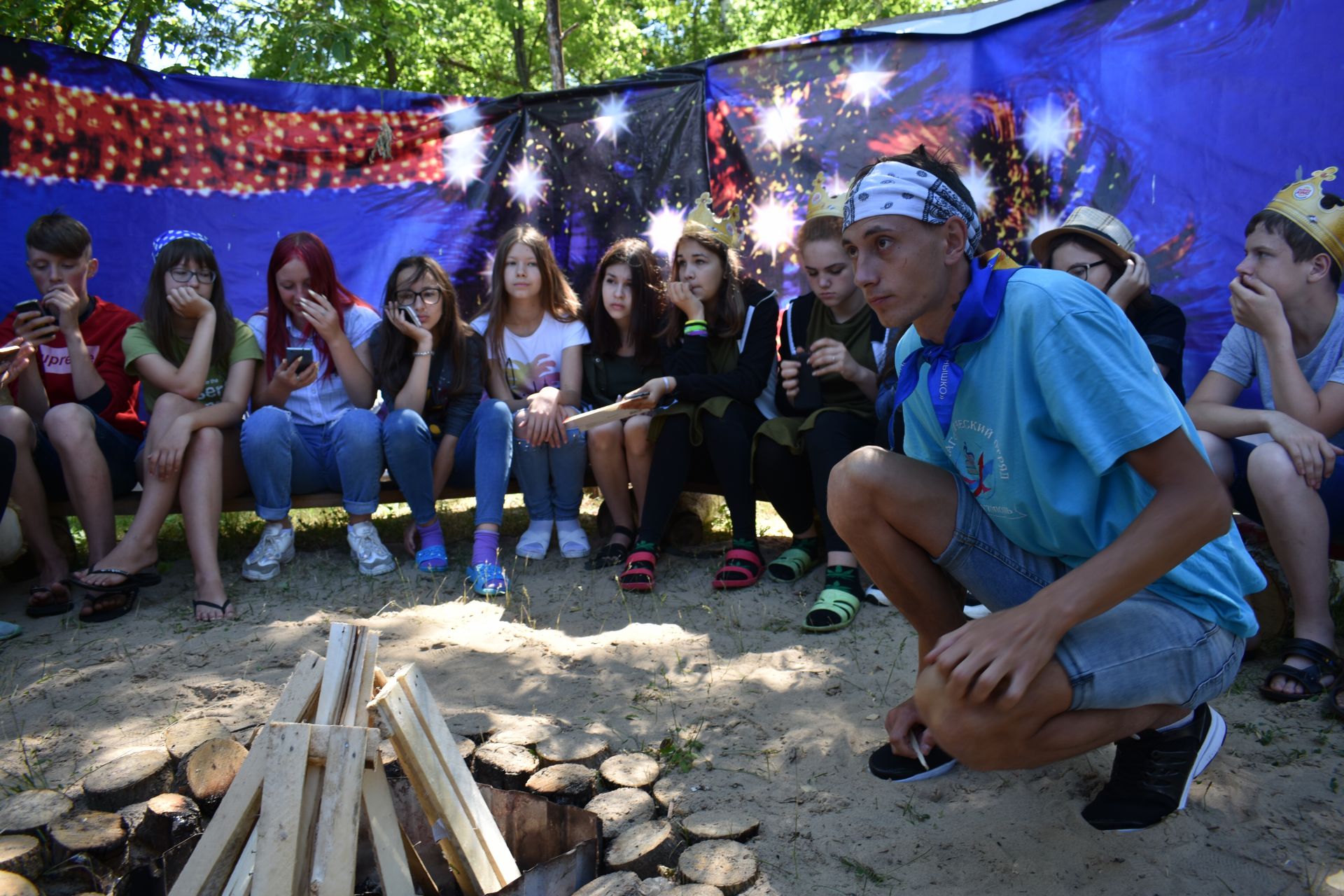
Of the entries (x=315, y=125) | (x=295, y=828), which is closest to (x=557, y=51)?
(x=315, y=125)

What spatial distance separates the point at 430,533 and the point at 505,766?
2.14 meters

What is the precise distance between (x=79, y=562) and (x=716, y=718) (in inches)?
133

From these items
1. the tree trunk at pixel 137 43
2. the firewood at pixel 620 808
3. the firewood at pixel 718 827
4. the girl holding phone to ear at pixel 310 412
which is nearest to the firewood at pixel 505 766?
the firewood at pixel 620 808

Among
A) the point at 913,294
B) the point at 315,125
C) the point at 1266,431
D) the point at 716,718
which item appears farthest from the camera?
the point at 315,125

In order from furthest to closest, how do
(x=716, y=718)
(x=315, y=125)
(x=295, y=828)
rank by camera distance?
(x=315, y=125) < (x=716, y=718) < (x=295, y=828)

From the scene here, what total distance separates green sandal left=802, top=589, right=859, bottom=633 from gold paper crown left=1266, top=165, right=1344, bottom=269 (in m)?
1.97

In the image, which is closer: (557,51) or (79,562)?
(79,562)

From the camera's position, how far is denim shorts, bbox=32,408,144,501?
4180mm

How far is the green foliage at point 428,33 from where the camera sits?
7.68 metres

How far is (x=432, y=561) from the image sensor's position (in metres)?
4.36

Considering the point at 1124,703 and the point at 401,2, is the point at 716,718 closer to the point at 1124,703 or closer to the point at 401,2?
the point at 1124,703

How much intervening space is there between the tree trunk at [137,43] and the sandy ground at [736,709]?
18.2 feet

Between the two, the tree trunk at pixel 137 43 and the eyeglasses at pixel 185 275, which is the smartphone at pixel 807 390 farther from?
the tree trunk at pixel 137 43

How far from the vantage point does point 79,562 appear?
15.2 feet
